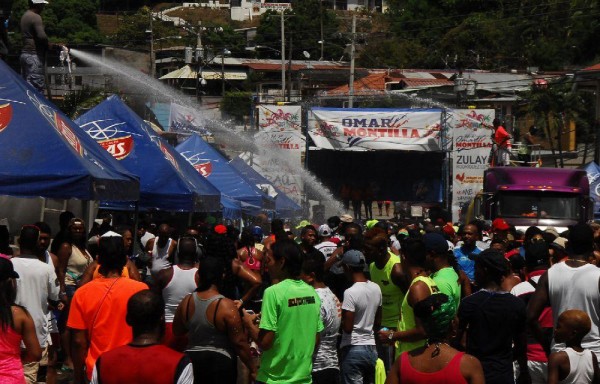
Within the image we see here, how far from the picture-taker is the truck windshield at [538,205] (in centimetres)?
2392

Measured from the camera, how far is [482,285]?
779cm

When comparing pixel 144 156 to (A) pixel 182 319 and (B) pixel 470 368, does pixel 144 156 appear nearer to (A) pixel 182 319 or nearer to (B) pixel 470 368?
(A) pixel 182 319

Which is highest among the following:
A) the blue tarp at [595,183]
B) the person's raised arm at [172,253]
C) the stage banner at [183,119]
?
the person's raised arm at [172,253]

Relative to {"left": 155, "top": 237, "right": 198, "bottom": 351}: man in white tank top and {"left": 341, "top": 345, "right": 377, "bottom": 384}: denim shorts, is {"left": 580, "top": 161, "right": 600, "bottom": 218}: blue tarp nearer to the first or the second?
{"left": 341, "top": 345, "right": 377, "bottom": 384}: denim shorts

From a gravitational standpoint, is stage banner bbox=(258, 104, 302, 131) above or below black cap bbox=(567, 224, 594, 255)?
below

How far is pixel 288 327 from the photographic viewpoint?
7816 mm

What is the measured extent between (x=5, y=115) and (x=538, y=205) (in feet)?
48.5

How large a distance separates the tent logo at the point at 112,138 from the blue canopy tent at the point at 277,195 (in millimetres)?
15096

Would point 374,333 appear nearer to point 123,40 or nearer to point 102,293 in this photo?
point 102,293

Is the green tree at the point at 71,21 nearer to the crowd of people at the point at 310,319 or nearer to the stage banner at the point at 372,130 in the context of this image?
the stage banner at the point at 372,130

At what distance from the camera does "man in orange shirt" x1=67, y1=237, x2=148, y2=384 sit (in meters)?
7.37

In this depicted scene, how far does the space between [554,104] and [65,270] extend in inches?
1908

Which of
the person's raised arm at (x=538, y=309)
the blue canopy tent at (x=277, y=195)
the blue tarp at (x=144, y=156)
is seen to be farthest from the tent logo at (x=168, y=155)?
the blue canopy tent at (x=277, y=195)

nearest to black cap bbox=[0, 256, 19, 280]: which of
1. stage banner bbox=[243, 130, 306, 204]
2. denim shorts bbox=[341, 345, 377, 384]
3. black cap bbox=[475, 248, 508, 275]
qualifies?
black cap bbox=[475, 248, 508, 275]
